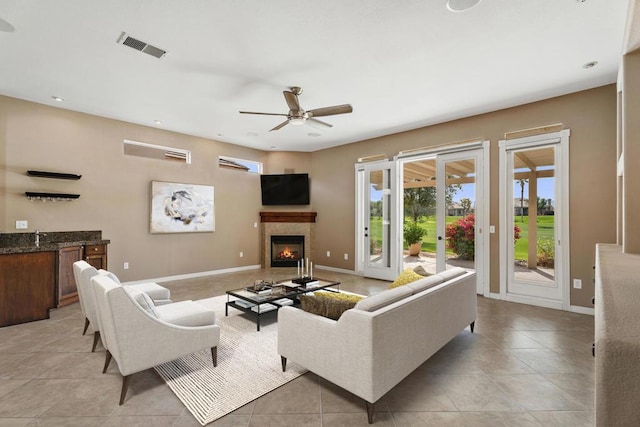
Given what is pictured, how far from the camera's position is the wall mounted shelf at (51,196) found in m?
4.49

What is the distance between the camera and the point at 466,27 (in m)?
2.75

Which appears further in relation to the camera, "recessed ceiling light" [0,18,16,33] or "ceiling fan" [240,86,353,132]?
"ceiling fan" [240,86,353,132]

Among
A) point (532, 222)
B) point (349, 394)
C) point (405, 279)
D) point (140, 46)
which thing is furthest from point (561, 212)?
point (140, 46)

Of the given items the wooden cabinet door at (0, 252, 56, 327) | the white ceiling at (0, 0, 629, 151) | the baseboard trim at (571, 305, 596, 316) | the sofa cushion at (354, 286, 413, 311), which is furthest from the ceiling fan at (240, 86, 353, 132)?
the baseboard trim at (571, 305, 596, 316)

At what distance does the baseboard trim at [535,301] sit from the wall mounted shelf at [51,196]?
23.6 feet

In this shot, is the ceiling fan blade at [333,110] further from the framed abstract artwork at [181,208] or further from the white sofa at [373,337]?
the framed abstract artwork at [181,208]

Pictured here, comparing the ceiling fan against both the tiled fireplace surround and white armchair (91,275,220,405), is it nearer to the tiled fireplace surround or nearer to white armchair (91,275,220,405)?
white armchair (91,275,220,405)

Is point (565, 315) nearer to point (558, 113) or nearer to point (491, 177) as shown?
point (491, 177)

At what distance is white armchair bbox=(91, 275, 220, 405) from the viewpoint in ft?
6.72

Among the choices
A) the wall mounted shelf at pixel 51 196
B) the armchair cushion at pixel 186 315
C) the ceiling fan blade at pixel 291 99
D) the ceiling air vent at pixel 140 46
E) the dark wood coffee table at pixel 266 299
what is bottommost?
the dark wood coffee table at pixel 266 299

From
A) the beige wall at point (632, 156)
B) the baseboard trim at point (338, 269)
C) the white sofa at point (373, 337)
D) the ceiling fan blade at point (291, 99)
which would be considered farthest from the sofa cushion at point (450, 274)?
the baseboard trim at point (338, 269)

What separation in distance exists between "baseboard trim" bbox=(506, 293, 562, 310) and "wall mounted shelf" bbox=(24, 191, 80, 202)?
718 centimetres

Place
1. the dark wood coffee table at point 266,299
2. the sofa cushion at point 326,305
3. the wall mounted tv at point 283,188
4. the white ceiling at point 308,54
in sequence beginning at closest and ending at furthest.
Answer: the sofa cushion at point 326,305 → the white ceiling at point 308,54 → the dark wood coffee table at point 266,299 → the wall mounted tv at point 283,188

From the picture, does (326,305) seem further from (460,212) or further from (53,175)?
(53,175)
